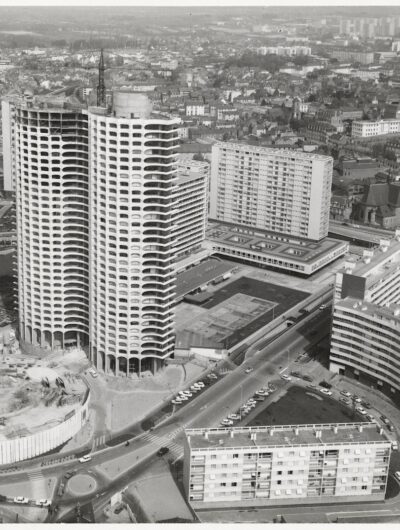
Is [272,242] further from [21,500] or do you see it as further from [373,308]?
[21,500]

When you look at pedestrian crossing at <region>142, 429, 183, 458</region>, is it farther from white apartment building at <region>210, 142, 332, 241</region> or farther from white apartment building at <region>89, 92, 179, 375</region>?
white apartment building at <region>210, 142, 332, 241</region>

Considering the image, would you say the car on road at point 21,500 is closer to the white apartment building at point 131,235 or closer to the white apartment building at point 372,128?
the white apartment building at point 131,235

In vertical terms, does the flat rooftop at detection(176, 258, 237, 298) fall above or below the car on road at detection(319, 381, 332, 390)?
above

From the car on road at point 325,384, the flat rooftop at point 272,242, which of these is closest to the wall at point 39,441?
the car on road at point 325,384

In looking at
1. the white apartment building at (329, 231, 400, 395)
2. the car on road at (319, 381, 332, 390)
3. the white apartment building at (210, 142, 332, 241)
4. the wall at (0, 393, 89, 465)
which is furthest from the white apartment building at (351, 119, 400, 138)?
the wall at (0, 393, 89, 465)

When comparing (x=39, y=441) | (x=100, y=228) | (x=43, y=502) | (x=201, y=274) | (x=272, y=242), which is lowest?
(x=43, y=502)

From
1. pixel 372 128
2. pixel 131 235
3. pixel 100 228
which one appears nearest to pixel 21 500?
pixel 131 235
